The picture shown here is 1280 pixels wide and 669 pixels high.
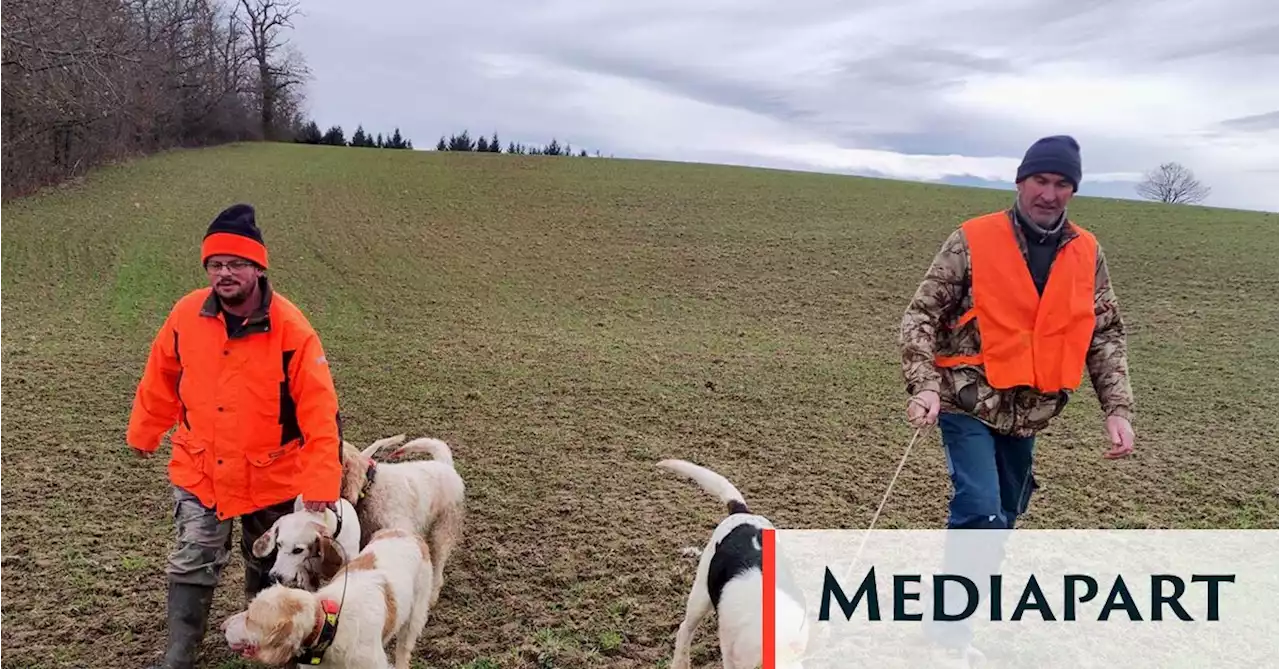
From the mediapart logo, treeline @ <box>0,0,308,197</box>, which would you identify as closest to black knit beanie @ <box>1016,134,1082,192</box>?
the mediapart logo

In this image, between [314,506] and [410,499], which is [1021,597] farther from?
[314,506]

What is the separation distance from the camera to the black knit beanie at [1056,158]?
10.3 ft

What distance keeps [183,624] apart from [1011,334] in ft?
11.9

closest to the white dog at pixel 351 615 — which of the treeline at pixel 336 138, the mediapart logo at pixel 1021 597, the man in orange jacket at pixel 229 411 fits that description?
the man in orange jacket at pixel 229 411

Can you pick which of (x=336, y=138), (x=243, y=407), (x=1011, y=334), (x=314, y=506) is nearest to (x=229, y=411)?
(x=243, y=407)

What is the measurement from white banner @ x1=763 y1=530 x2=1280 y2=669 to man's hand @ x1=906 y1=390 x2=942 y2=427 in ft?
1.87

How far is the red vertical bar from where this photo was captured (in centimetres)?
277

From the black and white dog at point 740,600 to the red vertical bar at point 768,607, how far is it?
0.05 feet

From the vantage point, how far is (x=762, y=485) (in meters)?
6.31

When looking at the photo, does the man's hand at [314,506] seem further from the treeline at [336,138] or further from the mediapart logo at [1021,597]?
the treeline at [336,138]

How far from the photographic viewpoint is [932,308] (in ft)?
10.8

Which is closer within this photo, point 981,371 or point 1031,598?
point 981,371

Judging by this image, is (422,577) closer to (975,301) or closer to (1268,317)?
(975,301)

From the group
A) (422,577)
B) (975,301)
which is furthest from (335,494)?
(975,301)
